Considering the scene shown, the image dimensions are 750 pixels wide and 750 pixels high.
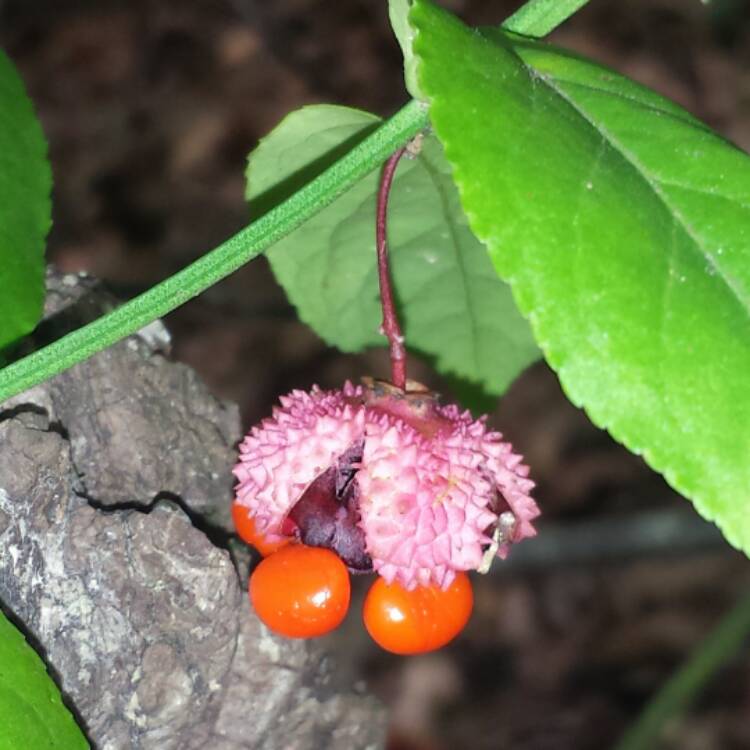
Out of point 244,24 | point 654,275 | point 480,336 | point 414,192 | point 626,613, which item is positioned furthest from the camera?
point 244,24

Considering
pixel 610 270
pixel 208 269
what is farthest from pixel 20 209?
pixel 610 270

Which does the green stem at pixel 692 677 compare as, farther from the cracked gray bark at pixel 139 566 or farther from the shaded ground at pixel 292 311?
the cracked gray bark at pixel 139 566

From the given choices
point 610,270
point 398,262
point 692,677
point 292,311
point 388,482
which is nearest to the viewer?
point 610,270

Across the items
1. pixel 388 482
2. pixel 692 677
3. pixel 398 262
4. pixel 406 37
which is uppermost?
pixel 406 37

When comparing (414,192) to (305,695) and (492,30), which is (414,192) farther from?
(305,695)

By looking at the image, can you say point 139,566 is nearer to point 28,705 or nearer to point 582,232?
point 28,705

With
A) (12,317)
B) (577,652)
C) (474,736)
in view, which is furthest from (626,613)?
(12,317)
